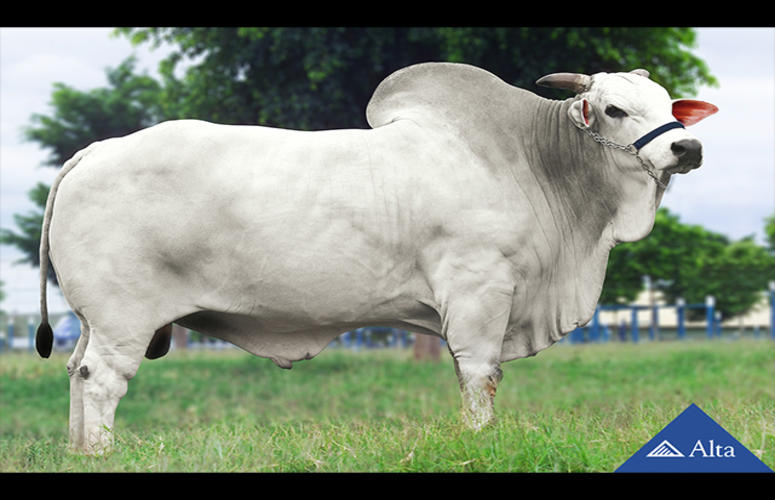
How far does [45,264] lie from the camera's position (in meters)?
4.81

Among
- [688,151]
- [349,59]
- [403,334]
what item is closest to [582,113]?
[688,151]

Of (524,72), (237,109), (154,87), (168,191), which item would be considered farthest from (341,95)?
(154,87)

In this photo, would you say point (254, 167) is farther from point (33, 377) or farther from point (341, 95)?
point (33, 377)

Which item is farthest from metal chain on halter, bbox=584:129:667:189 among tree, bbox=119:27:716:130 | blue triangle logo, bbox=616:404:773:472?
tree, bbox=119:27:716:130

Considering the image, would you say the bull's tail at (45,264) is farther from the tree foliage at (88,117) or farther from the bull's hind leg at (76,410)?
the tree foliage at (88,117)

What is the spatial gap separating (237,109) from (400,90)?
6818 millimetres

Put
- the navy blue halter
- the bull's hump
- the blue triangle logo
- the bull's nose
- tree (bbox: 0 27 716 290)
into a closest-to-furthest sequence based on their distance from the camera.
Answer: the blue triangle logo
the bull's nose
the navy blue halter
the bull's hump
tree (bbox: 0 27 716 290)

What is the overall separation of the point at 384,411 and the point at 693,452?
669cm

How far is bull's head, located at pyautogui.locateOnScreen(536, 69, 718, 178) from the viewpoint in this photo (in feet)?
14.0

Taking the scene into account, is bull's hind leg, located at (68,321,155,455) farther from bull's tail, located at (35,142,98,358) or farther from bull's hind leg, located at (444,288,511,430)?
bull's hind leg, located at (444,288,511,430)

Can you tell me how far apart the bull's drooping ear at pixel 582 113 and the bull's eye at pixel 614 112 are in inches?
3.9

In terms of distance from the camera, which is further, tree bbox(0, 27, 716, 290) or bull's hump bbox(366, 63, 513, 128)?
tree bbox(0, 27, 716, 290)

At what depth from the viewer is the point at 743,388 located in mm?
10680

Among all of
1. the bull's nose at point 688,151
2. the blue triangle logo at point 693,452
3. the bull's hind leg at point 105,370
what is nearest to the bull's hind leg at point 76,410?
the bull's hind leg at point 105,370
